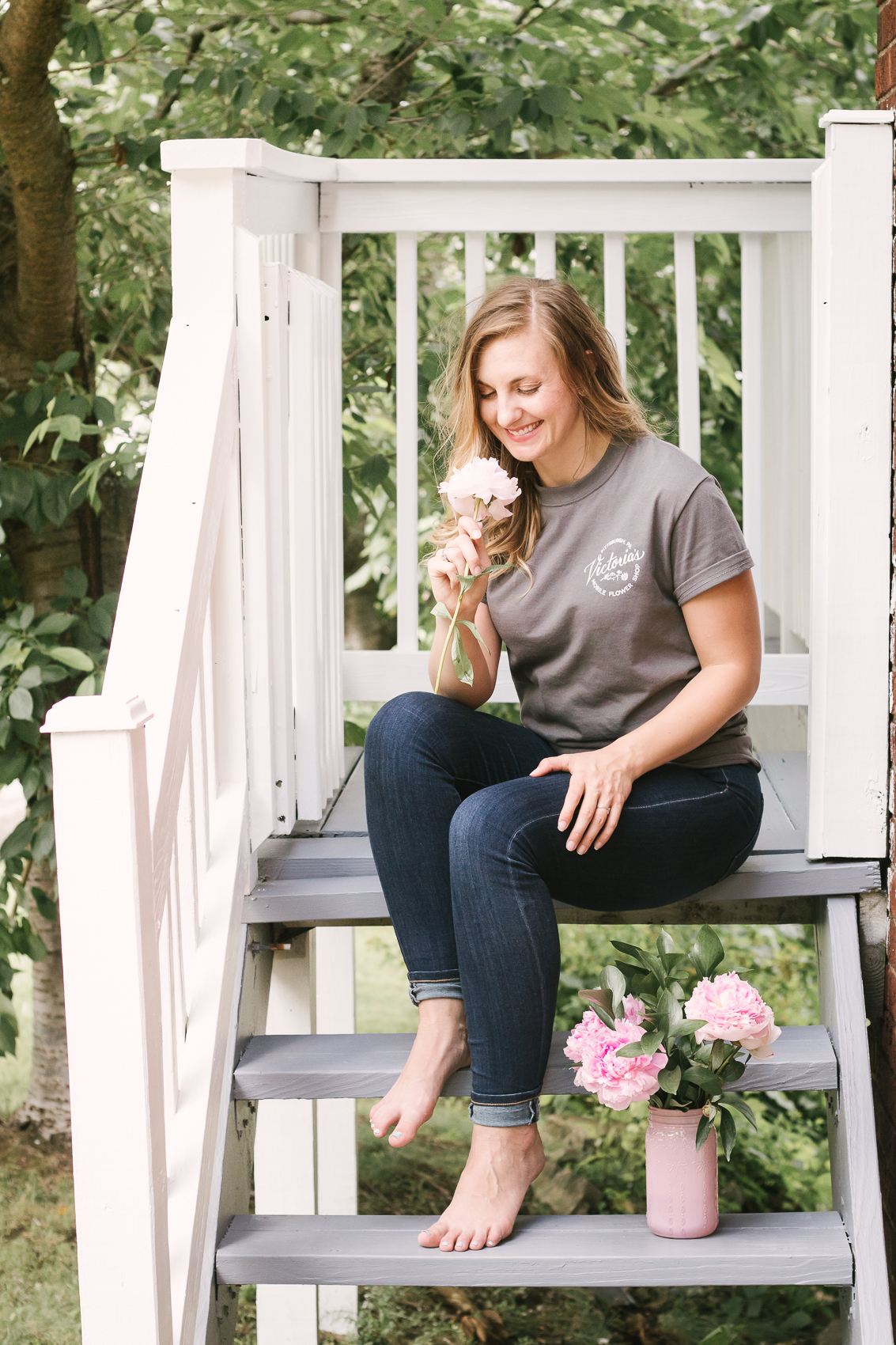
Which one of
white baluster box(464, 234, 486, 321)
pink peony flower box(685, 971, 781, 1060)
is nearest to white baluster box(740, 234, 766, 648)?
white baluster box(464, 234, 486, 321)

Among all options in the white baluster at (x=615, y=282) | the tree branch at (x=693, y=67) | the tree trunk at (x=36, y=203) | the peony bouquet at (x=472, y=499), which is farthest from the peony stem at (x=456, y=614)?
the tree branch at (x=693, y=67)

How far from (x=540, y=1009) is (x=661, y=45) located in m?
2.73

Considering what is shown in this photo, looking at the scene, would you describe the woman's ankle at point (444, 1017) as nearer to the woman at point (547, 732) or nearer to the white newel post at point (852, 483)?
the woman at point (547, 732)

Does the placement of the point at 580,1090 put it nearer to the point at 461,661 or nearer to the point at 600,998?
the point at 600,998

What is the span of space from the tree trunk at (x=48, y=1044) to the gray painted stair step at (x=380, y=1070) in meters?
1.67

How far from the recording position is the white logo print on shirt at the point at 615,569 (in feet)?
5.44

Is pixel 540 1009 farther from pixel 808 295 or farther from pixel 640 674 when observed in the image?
pixel 808 295

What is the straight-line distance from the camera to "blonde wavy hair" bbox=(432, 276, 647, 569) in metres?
1.72

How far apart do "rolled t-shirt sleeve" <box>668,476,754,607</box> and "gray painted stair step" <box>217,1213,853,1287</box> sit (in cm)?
80

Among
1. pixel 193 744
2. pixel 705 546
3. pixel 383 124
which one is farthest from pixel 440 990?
pixel 383 124

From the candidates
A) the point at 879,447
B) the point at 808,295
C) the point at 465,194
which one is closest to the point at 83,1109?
the point at 879,447

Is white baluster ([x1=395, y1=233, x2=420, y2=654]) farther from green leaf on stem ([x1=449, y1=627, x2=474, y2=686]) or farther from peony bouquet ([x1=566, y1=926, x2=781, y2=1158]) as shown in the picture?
peony bouquet ([x1=566, y1=926, x2=781, y2=1158])

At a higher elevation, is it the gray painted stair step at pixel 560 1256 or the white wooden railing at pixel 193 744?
the white wooden railing at pixel 193 744

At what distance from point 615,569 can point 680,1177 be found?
77cm
